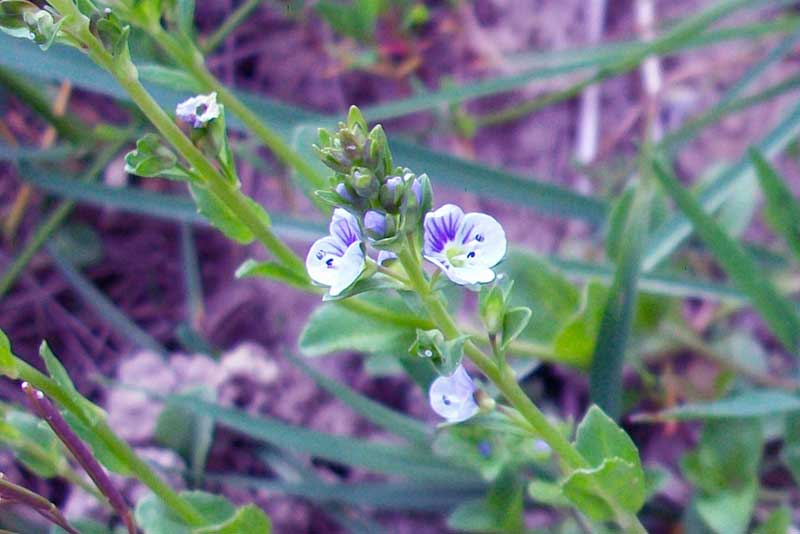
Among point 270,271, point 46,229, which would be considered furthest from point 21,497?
point 46,229

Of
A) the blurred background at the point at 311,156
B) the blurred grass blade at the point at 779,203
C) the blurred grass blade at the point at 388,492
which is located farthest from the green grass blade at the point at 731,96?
the blurred grass blade at the point at 388,492

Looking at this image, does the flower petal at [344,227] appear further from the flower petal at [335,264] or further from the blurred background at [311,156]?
the blurred background at [311,156]

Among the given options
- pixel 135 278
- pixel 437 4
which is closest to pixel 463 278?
pixel 135 278

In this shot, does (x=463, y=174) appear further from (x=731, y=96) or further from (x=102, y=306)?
(x=102, y=306)

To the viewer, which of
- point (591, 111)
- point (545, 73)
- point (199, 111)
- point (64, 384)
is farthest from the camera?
point (591, 111)

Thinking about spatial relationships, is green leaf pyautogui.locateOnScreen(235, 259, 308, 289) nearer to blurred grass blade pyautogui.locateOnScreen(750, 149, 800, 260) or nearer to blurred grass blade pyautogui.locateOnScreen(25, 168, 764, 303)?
blurred grass blade pyautogui.locateOnScreen(25, 168, 764, 303)

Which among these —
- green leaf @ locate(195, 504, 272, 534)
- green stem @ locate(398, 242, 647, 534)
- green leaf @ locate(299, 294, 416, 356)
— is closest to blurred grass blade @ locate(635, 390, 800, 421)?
green stem @ locate(398, 242, 647, 534)
